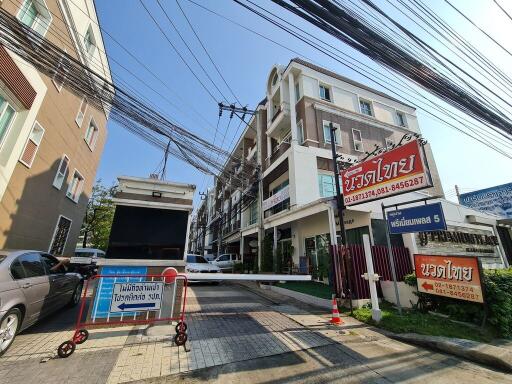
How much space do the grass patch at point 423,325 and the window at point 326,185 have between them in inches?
320

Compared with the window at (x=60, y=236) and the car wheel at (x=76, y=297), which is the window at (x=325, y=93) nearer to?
the car wheel at (x=76, y=297)

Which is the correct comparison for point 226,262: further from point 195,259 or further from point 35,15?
point 35,15

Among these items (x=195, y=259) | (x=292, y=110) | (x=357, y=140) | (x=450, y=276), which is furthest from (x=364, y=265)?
(x=292, y=110)

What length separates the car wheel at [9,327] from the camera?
357cm

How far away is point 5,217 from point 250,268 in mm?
14272

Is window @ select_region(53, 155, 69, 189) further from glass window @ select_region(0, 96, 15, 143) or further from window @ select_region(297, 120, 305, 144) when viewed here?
window @ select_region(297, 120, 305, 144)

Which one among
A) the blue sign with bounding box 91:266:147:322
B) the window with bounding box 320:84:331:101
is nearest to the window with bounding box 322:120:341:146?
the window with bounding box 320:84:331:101

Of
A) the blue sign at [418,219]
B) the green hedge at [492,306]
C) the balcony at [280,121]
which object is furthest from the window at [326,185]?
the green hedge at [492,306]

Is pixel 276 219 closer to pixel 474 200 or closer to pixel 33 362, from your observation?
pixel 33 362

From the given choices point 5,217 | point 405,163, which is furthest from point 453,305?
point 5,217

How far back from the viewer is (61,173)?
456 inches

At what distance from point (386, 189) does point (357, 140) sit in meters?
10.8

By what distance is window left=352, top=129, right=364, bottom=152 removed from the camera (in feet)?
53.4

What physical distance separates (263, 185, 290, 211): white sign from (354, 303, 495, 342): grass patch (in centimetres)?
830
